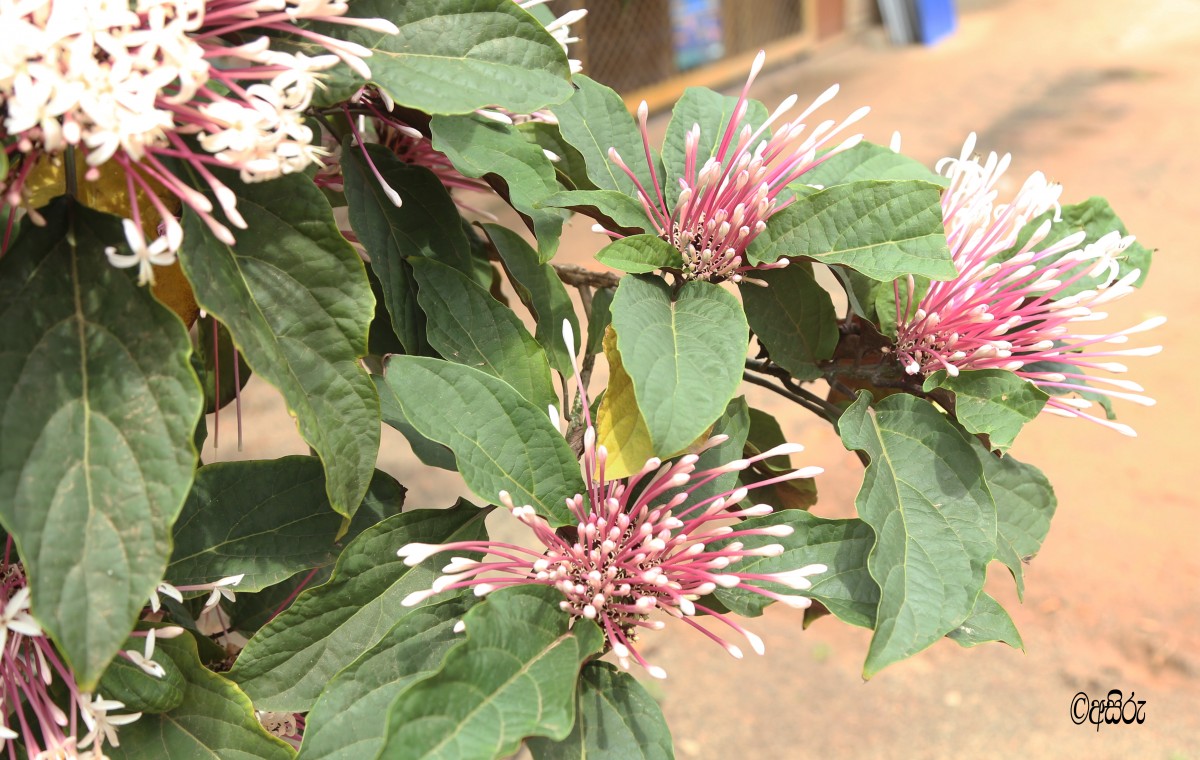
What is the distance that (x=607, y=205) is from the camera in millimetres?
605

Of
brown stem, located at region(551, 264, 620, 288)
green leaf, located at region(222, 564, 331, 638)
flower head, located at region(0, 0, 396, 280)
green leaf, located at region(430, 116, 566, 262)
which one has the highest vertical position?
flower head, located at region(0, 0, 396, 280)

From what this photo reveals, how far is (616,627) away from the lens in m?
0.55

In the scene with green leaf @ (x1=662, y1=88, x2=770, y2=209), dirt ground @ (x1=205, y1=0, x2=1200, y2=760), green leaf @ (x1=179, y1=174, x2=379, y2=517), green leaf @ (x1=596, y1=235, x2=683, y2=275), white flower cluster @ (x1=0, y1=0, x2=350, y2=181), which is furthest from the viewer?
dirt ground @ (x1=205, y1=0, x2=1200, y2=760)

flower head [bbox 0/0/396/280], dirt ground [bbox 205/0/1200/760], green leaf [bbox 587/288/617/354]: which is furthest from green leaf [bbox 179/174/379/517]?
dirt ground [bbox 205/0/1200/760]

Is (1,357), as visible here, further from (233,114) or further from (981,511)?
(981,511)

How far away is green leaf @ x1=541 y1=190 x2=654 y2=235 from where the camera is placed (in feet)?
1.94

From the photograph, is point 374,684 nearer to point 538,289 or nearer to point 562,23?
point 538,289

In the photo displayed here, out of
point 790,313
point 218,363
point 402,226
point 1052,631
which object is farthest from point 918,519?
point 1052,631

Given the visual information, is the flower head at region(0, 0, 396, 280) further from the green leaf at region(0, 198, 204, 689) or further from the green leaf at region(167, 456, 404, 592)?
the green leaf at region(167, 456, 404, 592)

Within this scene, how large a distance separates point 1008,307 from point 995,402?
0.24ft

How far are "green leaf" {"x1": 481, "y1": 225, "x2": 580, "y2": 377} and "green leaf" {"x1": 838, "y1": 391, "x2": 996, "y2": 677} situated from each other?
0.21 metres

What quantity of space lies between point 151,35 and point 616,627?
1.23ft

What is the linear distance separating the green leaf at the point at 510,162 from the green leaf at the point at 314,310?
12 cm

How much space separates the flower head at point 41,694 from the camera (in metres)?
0.51
